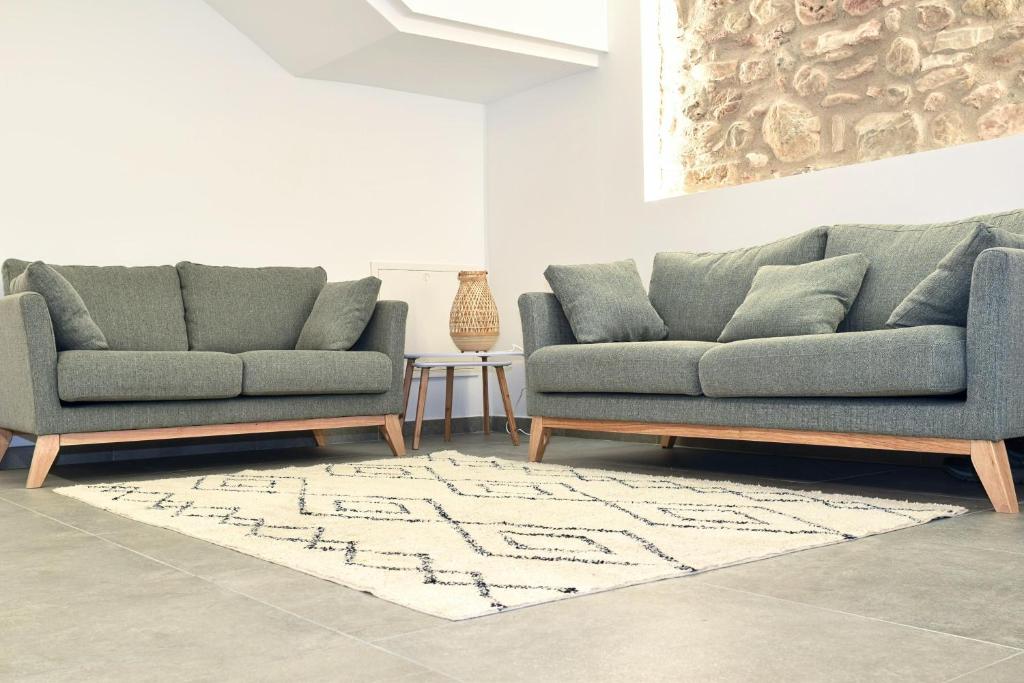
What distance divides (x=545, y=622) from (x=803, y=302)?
2.22m

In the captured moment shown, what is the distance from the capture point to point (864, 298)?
143 inches

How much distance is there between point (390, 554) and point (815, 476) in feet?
6.45

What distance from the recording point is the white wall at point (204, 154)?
15.3ft

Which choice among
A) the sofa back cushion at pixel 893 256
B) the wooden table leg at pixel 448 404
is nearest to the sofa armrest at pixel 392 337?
the wooden table leg at pixel 448 404

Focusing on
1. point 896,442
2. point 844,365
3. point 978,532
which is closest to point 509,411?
point 844,365

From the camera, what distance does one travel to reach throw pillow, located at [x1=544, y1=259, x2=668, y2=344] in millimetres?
4145

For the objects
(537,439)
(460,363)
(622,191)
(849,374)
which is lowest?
(537,439)

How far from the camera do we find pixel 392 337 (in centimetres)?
453

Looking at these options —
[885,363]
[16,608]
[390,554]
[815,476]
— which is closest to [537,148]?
[815,476]

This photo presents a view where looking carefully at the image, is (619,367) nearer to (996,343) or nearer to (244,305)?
(996,343)

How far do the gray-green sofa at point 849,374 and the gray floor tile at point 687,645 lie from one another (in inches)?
49.3

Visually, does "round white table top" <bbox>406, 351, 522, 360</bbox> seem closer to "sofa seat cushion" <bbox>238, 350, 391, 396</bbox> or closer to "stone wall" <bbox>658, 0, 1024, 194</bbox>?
"sofa seat cushion" <bbox>238, 350, 391, 396</bbox>

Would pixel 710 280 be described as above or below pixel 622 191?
below

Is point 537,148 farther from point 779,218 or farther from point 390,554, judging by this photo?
point 390,554
